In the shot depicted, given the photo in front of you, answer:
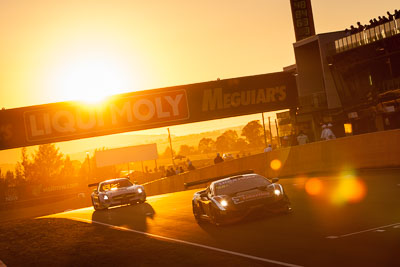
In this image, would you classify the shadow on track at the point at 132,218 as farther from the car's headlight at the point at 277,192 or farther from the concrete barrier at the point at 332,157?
the concrete barrier at the point at 332,157

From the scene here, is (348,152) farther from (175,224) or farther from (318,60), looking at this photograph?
(318,60)

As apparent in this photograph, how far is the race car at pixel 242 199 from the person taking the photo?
50.0 ft

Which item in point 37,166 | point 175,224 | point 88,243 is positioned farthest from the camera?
point 37,166

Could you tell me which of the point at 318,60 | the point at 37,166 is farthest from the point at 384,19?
the point at 37,166

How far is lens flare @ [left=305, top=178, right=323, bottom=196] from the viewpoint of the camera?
68.1 ft

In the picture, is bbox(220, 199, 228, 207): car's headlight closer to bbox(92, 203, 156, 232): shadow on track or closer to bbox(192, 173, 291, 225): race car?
bbox(192, 173, 291, 225): race car

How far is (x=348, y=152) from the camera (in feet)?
86.4

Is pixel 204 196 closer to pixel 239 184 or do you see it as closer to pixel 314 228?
pixel 239 184

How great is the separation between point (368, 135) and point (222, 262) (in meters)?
16.2

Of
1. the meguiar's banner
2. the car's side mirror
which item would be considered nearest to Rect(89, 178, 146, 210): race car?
the meguiar's banner

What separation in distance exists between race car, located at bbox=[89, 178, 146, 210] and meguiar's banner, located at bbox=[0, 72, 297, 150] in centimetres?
489

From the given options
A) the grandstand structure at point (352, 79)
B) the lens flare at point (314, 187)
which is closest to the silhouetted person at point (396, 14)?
the grandstand structure at point (352, 79)

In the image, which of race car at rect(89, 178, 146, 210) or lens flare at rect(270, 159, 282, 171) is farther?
lens flare at rect(270, 159, 282, 171)

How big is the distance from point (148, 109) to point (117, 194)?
6475mm
